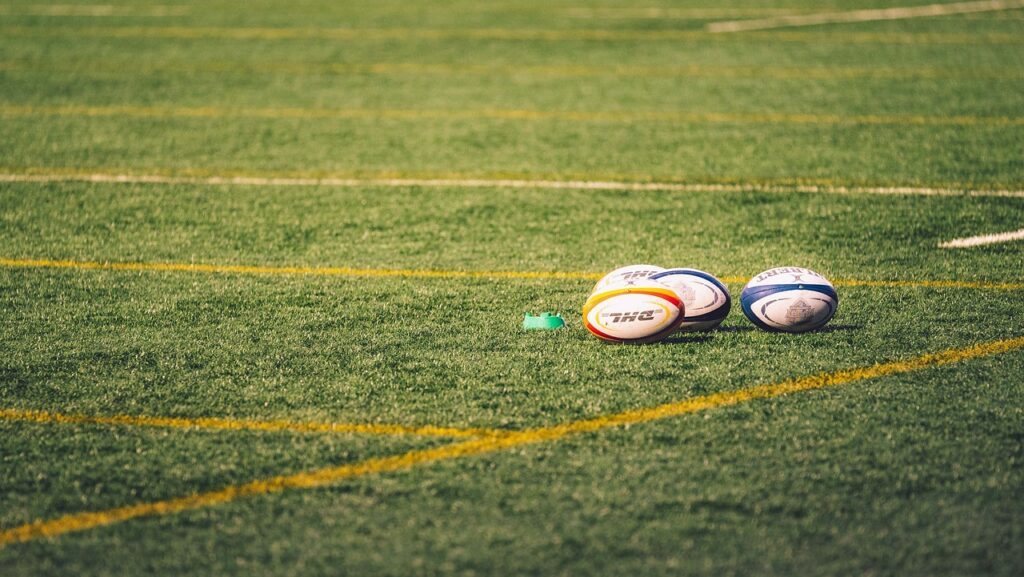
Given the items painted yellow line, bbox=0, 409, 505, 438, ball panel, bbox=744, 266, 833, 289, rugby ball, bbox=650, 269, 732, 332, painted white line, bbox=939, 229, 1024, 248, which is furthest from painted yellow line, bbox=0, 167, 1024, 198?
painted yellow line, bbox=0, 409, 505, 438

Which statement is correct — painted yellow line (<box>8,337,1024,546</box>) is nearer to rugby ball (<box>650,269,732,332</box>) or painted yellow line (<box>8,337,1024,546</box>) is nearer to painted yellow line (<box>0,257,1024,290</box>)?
rugby ball (<box>650,269,732,332</box>)

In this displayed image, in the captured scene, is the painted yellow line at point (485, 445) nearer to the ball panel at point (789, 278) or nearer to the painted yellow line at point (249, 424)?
the painted yellow line at point (249, 424)

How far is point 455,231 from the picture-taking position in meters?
7.16

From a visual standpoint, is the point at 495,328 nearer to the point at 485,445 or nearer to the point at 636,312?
the point at 636,312

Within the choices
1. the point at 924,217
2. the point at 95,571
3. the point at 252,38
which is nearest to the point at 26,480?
the point at 95,571

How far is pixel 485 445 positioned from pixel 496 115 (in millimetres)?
6557

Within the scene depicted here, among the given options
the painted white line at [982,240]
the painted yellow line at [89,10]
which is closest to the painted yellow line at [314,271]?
the painted white line at [982,240]

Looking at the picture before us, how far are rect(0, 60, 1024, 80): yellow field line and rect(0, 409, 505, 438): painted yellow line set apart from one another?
27.0 ft

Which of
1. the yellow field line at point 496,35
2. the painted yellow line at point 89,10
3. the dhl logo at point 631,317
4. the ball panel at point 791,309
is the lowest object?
the dhl logo at point 631,317

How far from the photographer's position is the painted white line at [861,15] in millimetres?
14938

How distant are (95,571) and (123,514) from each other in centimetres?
35

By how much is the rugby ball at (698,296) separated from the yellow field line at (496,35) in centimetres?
935

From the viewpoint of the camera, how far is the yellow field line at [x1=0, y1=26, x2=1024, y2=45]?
13.9 m

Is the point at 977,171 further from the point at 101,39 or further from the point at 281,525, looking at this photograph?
the point at 101,39
